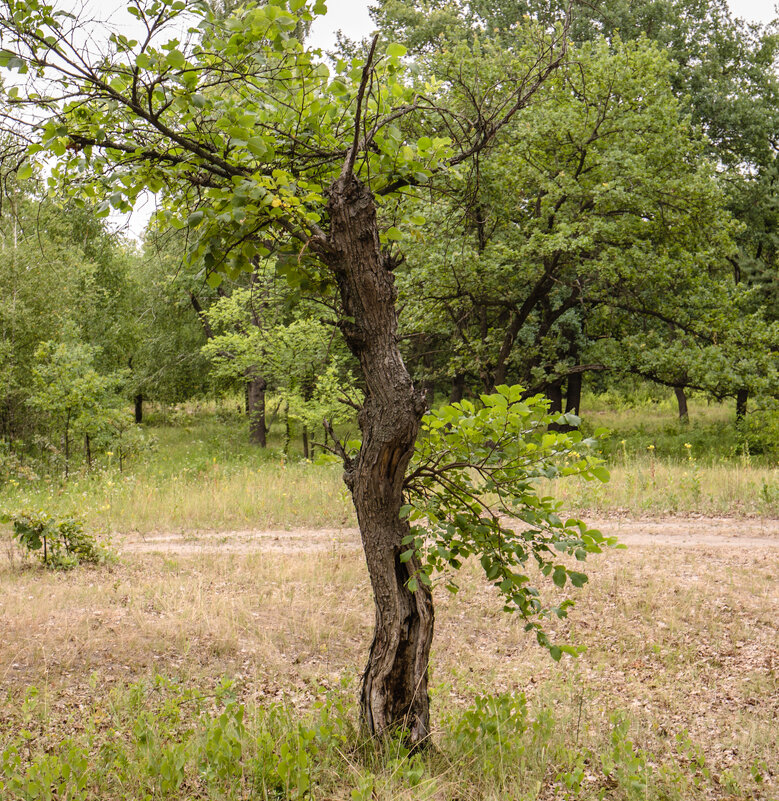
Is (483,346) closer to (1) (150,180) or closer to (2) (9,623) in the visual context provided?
(2) (9,623)

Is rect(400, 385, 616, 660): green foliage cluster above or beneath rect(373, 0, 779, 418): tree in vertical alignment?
beneath

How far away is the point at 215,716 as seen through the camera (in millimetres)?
4672

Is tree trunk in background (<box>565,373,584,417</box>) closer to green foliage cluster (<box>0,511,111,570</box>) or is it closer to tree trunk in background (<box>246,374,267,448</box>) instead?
tree trunk in background (<box>246,374,267,448</box>)

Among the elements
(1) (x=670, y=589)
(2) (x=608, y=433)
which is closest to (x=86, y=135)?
(2) (x=608, y=433)

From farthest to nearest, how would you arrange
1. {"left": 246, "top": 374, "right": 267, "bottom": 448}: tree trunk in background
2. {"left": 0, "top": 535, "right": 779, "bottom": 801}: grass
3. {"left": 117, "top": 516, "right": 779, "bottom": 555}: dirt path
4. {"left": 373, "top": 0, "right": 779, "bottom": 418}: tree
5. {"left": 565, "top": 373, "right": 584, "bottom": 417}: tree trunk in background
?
{"left": 246, "top": 374, "right": 267, "bottom": 448}: tree trunk in background < {"left": 565, "top": 373, "right": 584, "bottom": 417}: tree trunk in background < {"left": 373, "top": 0, "right": 779, "bottom": 418}: tree < {"left": 117, "top": 516, "right": 779, "bottom": 555}: dirt path < {"left": 0, "top": 535, "right": 779, "bottom": 801}: grass

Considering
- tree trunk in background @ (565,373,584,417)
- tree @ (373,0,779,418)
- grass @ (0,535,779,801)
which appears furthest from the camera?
tree trunk in background @ (565,373,584,417)

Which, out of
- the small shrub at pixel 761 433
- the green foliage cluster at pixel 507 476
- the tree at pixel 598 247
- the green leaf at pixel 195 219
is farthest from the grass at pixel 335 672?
the tree at pixel 598 247

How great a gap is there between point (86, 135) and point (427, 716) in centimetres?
364

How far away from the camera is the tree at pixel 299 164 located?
3.13 metres

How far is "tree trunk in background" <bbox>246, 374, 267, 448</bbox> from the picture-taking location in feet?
71.4

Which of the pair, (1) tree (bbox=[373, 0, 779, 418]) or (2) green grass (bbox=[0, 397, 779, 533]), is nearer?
(2) green grass (bbox=[0, 397, 779, 533])

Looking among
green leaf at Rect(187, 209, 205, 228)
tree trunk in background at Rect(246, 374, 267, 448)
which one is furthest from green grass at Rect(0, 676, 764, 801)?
tree trunk in background at Rect(246, 374, 267, 448)

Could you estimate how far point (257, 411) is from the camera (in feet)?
70.7

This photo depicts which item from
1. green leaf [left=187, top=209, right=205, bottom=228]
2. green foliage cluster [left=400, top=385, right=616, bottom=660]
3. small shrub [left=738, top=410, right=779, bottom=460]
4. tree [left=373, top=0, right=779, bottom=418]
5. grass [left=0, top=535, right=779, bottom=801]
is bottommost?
grass [left=0, top=535, right=779, bottom=801]
